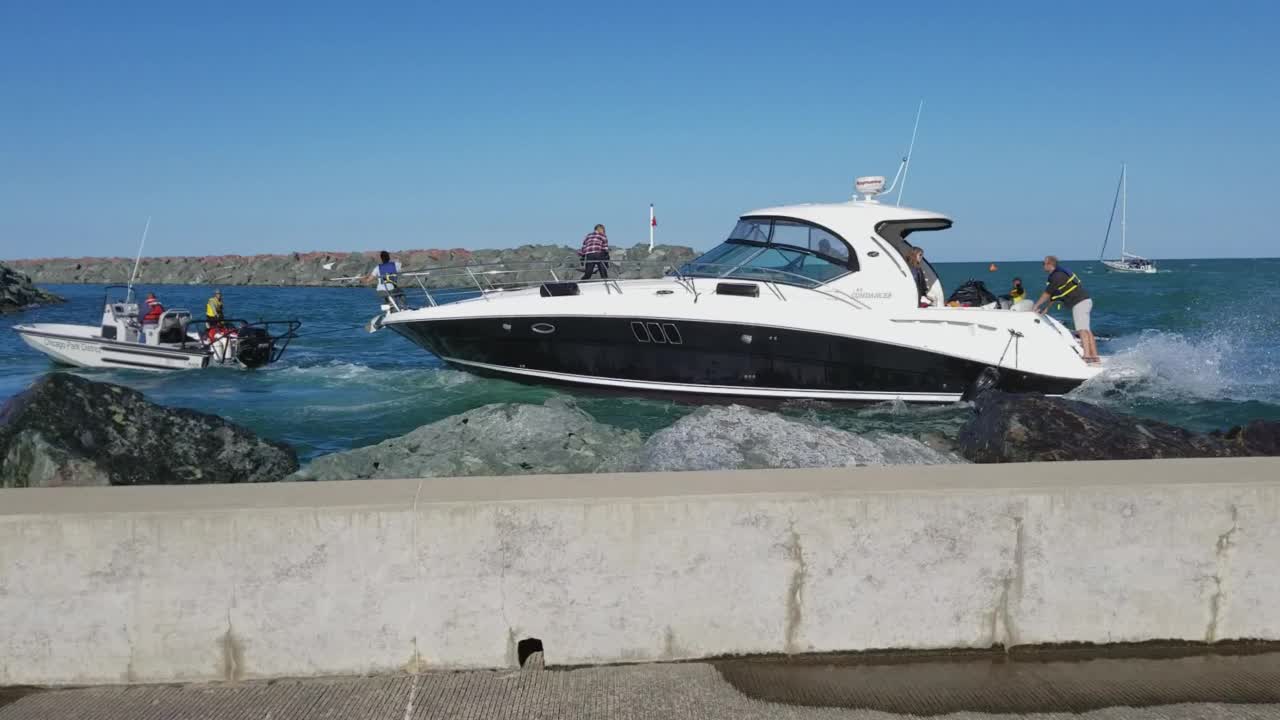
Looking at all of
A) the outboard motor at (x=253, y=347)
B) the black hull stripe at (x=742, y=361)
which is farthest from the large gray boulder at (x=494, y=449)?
the outboard motor at (x=253, y=347)

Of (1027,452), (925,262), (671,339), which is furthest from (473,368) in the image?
(1027,452)

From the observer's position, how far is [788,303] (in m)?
13.9

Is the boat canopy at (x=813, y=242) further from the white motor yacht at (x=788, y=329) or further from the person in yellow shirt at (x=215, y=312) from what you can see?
the person in yellow shirt at (x=215, y=312)

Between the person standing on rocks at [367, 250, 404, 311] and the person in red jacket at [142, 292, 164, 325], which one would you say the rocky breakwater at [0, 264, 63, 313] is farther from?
the person standing on rocks at [367, 250, 404, 311]

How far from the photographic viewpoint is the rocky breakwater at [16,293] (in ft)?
160

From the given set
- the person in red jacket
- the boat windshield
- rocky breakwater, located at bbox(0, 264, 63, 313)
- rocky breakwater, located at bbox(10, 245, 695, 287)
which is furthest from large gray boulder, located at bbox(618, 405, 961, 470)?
rocky breakwater, located at bbox(10, 245, 695, 287)

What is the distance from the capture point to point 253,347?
20.7 metres

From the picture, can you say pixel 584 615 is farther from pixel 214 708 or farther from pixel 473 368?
pixel 473 368

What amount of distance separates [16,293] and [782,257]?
49.2m

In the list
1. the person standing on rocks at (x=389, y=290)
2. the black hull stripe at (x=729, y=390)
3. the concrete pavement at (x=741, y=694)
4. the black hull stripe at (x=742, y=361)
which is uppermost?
the person standing on rocks at (x=389, y=290)

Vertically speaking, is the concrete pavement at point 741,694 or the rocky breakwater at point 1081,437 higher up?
the rocky breakwater at point 1081,437

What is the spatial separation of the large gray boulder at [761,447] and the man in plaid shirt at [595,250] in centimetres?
676

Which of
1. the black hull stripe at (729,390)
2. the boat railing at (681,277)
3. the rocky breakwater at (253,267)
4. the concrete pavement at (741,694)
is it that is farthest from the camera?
the rocky breakwater at (253,267)

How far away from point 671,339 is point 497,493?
429 inches
